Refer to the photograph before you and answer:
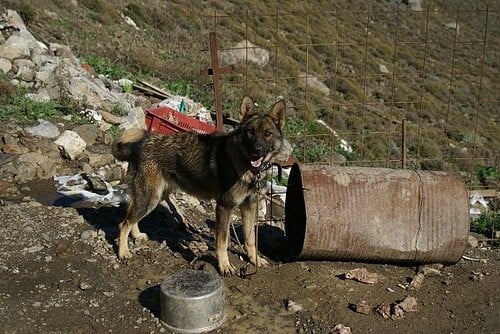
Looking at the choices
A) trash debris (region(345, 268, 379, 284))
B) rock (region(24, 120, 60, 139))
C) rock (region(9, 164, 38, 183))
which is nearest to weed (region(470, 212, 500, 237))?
trash debris (region(345, 268, 379, 284))

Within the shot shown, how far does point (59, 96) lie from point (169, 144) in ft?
18.4

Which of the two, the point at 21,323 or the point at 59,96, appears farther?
the point at 59,96

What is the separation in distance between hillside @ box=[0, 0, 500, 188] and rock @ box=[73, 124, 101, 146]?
7.68 feet

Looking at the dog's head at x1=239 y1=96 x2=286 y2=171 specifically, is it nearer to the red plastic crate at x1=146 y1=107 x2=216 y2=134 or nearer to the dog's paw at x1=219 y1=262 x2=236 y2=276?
the dog's paw at x1=219 y1=262 x2=236 y2=276

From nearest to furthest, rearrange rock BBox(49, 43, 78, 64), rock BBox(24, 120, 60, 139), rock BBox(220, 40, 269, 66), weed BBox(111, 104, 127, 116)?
rock BBox(24, 120, 60, 139), weed BBox(111, 104, 127, 116), rock BBox(49, 43, 78, 64), rock BBox(220, 40, 269, 66)

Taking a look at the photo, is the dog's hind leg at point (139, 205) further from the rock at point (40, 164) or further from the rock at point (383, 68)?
the rock at point (383, 68)

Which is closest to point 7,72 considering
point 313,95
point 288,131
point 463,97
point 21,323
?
point 288,131

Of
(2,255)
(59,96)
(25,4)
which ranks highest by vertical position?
(25,4)

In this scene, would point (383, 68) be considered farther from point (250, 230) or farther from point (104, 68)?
point (250, 230)

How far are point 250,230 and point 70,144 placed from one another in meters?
4.21

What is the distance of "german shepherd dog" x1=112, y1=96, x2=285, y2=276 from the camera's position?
225 inches

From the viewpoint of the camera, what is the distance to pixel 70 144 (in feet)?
29.3

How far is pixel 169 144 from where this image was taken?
20.3 ft

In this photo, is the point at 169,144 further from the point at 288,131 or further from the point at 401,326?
the point at 288,131
